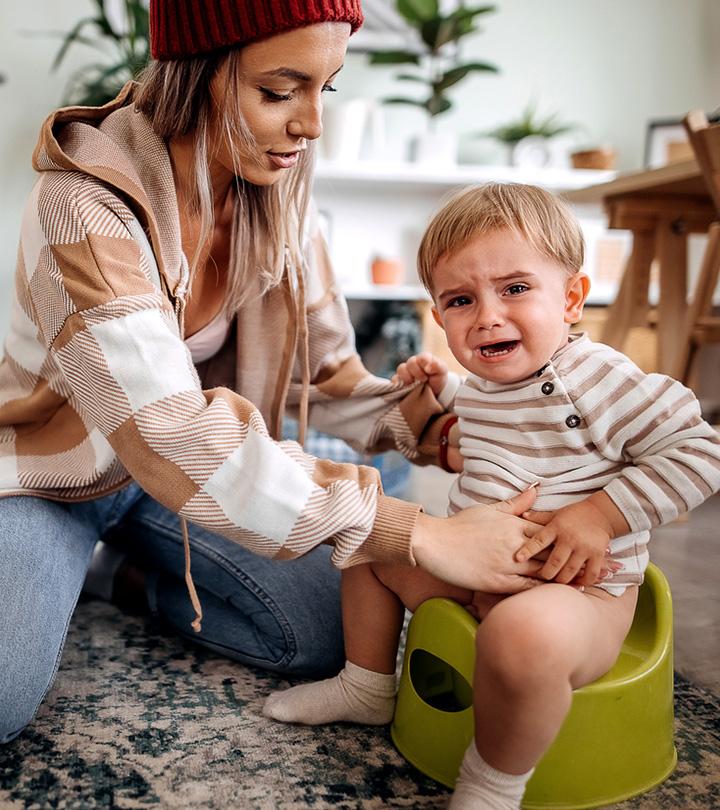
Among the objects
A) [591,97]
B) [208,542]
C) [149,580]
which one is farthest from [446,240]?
[591,97]

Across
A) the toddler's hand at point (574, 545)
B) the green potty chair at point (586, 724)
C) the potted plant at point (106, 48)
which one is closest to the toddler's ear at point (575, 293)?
the toddler's hand at point (574, 545)

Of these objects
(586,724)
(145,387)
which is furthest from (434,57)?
(586,724)

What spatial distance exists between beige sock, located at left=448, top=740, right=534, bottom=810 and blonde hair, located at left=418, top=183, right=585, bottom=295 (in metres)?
0.52

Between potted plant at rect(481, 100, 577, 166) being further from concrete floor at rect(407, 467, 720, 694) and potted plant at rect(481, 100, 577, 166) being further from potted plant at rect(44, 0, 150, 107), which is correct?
concrete floor at rect(407, 467, 720, 694)

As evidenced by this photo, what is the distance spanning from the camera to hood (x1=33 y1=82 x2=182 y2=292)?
95 cm

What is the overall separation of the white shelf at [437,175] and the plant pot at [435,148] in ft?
0.10

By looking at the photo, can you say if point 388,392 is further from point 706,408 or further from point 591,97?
point 591,97

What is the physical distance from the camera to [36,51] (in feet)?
9.54

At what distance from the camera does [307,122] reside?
0.97 meters

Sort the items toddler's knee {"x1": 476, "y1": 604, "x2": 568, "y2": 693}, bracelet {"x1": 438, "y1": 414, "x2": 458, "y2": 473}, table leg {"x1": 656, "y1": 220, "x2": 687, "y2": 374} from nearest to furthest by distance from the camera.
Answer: toddler's knee {"x1": 476, "y1": 604, "x2": 568, "y2": 693}, bracelet {"x1": 438, "y1": 414, "x2": 458, "y2": 473}, table leg {"x1": 656, "y1": 220, "x2": 687, "y2": 374}

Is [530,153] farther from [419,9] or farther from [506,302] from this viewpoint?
[506,302]

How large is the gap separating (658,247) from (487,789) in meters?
1.88

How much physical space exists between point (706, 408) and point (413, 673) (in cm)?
242

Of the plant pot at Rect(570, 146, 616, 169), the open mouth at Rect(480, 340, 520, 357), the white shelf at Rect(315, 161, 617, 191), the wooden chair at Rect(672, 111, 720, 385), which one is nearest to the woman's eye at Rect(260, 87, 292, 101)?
the open mouth at Rect(480, 340, 520, 357)
